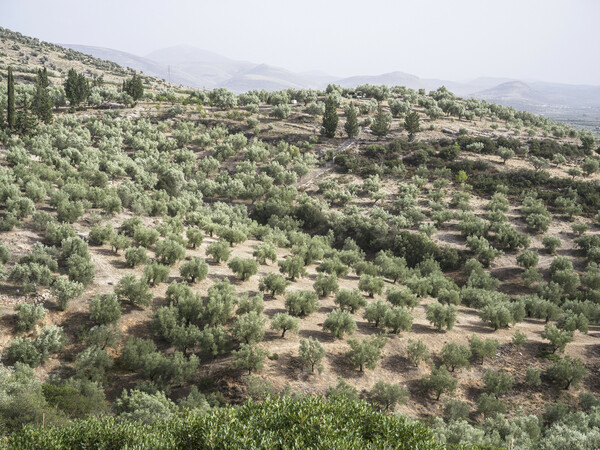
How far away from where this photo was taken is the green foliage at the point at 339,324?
73.8 feet

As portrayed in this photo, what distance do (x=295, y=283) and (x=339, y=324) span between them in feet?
25.9

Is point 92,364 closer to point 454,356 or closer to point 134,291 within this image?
point 134,291

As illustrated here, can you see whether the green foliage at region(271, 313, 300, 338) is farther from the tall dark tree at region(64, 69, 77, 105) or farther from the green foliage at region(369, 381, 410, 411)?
the tall dark tree at region(64, 69, 77, 105)

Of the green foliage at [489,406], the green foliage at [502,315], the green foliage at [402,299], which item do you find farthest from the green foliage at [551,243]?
the green foliage at [489,406]

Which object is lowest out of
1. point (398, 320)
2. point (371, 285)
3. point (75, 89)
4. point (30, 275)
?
point (398, 320)

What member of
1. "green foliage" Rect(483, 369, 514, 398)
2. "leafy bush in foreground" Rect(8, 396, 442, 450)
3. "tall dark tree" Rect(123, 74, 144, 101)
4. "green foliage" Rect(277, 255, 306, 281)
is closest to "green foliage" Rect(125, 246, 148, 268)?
"green foliage" Rect(277, 255, 306, 281)

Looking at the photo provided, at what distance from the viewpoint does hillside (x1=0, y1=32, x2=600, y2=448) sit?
17.0m

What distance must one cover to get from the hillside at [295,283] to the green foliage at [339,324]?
0.13 metres

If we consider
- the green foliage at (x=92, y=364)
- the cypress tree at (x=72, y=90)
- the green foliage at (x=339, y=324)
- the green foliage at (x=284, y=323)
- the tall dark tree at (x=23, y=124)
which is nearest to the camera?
the green foliage at (x=92, y=364)

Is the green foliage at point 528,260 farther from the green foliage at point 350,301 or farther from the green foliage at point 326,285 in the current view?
the green foliage at point 326,285

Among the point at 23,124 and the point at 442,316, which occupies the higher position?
the point at 23,124

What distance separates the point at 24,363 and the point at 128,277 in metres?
6.78

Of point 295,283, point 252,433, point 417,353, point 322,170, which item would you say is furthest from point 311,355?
point 322,170

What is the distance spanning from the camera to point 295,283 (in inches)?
1168
